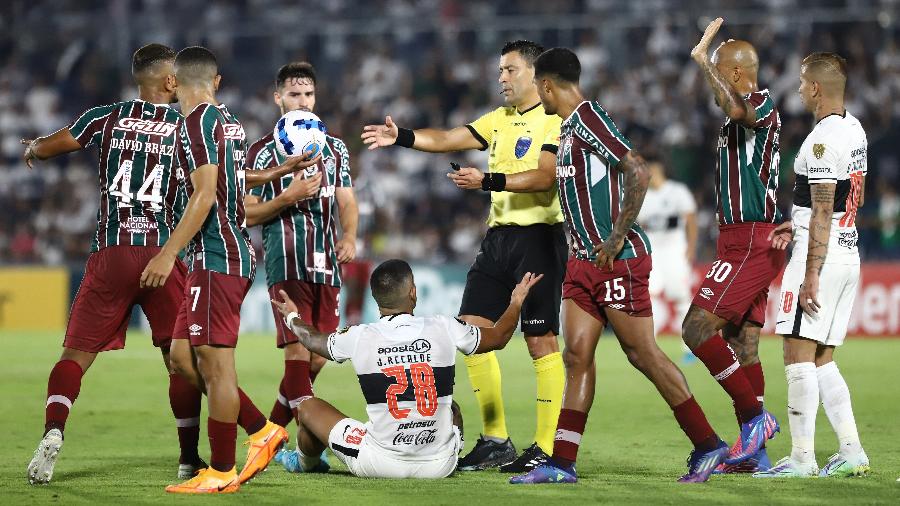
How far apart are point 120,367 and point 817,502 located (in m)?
10.4

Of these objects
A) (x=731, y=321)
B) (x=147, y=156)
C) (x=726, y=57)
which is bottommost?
(x=731, y=321)

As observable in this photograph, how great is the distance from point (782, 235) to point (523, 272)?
1602 millimetres

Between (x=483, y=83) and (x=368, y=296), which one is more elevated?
(x=483, y=83)

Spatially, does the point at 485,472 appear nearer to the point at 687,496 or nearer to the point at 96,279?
the point at 687,496

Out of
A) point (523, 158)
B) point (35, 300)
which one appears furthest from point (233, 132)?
point (35, 300)

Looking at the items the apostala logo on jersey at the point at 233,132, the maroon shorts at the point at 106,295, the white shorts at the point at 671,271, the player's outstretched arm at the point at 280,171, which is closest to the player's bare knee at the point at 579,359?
the player's outstretched arm at the point at 280,171

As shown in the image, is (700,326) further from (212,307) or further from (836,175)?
(212,307)

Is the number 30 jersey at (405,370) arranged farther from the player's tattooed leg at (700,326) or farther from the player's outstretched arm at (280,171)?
the player's tattooed leg at (700,326)

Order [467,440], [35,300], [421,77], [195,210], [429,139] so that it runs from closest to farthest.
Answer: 1. [195,210]
2. [429,139]
3. [467,440]
4. [35,300]
5. [421,77]

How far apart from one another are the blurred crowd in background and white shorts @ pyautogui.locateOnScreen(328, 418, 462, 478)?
13.2 metres

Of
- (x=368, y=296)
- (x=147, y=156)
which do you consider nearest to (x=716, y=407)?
(x=147, y=156)

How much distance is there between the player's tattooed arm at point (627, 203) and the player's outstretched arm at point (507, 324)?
1.37ft

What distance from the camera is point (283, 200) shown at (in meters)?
8.11

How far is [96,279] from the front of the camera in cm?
746
